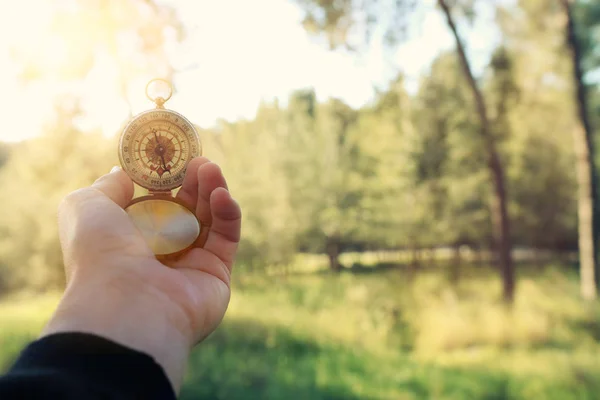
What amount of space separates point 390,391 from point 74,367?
2928 mm

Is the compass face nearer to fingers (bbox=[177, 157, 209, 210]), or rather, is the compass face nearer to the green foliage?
fingers (bbox=[177, 157, 209, 210])

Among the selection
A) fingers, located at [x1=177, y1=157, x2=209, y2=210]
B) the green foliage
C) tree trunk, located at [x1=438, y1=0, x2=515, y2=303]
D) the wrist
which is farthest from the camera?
tree trunk, located at [x1=438, y1=0, x2=515, y2=303]

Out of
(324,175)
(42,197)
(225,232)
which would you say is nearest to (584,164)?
(324,175)

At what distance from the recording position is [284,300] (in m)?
4.45

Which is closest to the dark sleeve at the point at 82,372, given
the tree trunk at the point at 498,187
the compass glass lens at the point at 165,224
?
the compass glass lens at the point at 165,224

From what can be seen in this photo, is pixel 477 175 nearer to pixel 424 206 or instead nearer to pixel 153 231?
pixel 424 206

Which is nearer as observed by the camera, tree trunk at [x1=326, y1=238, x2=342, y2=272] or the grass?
the grass

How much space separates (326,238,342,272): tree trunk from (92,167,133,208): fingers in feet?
12.4

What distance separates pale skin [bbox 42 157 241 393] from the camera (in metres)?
0.85

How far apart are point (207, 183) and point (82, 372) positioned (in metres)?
0.56

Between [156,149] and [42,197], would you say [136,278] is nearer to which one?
[156,149]

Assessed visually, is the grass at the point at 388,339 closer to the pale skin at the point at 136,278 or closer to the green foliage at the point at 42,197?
the green foliage at the point at 42,197

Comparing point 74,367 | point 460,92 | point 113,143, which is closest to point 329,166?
point 460,92

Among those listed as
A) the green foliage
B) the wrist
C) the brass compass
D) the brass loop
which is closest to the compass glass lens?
the brass compass
